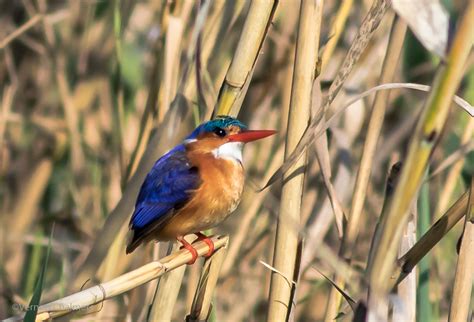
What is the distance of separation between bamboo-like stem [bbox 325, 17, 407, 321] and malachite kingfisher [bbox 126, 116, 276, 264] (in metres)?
0.38

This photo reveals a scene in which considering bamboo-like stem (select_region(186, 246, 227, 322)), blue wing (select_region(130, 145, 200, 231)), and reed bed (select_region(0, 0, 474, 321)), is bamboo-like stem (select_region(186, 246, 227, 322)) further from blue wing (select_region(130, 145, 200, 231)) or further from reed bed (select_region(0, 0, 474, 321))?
blue wing (select_region(130, 145, 200, 231))

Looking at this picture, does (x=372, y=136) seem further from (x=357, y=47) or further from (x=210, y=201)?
(x=210, y=201)

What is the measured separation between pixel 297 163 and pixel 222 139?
725mm

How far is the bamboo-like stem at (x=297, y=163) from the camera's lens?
1.46 metres

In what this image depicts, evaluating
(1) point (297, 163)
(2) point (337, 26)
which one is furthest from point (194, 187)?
(1) point (297, 163)

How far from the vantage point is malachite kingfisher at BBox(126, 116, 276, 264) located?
205 cm

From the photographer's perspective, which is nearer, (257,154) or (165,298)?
(165,298)

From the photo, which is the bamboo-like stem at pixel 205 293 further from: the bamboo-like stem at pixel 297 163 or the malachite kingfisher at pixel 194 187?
the malachite kingfisher at pixel 194 187

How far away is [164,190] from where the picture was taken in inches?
86.5

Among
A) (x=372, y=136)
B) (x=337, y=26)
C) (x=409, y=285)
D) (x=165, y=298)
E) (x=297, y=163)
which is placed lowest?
(x=165, y=298)

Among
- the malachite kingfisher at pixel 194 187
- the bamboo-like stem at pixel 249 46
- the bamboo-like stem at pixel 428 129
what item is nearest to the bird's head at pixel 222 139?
the malachite kingfisher at pixel 194 187

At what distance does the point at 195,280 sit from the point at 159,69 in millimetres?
658

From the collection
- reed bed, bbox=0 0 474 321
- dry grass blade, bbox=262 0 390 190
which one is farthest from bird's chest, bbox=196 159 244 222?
dry grass blade, bbox=262 0 390 190

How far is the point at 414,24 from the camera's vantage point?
0.99 metres
